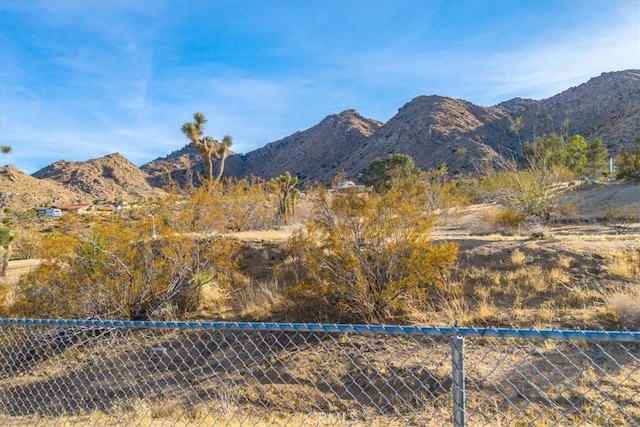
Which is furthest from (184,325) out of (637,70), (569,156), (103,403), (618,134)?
(637,70)

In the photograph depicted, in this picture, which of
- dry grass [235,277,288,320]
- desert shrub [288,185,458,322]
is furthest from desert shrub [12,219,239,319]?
desert shrub [288,185,458,322]

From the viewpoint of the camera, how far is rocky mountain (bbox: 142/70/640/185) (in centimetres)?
6359

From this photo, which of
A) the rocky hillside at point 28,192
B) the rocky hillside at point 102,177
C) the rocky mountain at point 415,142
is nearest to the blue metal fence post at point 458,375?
the rocky mountain at point 415,142

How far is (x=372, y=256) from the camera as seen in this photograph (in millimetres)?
9617

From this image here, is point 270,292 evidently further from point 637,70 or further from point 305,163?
point 637,70

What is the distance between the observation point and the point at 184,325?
361 centimetres

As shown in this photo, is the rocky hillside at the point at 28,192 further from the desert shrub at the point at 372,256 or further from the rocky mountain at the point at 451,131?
the desert shrub at the point at 372,256

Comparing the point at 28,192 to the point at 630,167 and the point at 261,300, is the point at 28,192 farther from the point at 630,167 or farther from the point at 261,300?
the point at 630,167

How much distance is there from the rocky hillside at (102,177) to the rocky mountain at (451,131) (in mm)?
6450

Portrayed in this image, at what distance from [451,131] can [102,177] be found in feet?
197

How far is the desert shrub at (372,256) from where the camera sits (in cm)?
916

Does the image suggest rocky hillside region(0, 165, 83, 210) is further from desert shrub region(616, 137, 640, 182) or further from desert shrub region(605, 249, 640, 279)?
desert shrub region(605, 249, 640, 279)

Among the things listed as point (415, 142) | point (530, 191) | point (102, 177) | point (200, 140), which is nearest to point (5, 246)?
point (200, 140)

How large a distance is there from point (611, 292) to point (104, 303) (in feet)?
34.5
